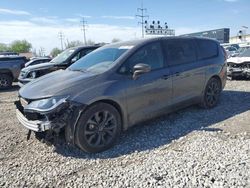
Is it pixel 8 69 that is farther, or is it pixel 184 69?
pixel 8 69

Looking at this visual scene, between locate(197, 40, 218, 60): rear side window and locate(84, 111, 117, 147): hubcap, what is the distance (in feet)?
9.78

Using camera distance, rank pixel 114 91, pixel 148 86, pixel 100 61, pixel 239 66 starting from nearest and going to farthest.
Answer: pixel 114 91, pixel 148 86, pixel 100 61, pixel 239 66

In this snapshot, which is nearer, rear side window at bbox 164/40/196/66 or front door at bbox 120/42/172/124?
front door at bbox 120/42/172/124

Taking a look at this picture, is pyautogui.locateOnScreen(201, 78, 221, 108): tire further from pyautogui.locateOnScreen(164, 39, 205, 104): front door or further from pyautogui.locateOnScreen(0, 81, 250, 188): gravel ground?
pyautogui.locateOnScreen(0, 81, 250, 188): gravel ground

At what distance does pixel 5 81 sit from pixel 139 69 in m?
9.93

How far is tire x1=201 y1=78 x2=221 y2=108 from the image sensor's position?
21.0 feet

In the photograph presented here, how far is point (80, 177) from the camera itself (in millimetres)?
3543

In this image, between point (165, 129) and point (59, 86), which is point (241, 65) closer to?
point (165, 129)

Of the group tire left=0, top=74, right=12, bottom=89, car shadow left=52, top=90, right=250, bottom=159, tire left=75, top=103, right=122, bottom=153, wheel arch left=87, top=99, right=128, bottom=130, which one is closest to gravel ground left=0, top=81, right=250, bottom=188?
car shadow left=52, top=90, right=250, bottom=159

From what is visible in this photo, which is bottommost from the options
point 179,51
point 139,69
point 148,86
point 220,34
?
point 148,86

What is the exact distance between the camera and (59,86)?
4238mm

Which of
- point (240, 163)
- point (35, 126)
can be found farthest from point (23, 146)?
point (240, 163)

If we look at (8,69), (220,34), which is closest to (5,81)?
(8,69)

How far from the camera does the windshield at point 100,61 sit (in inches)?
190
